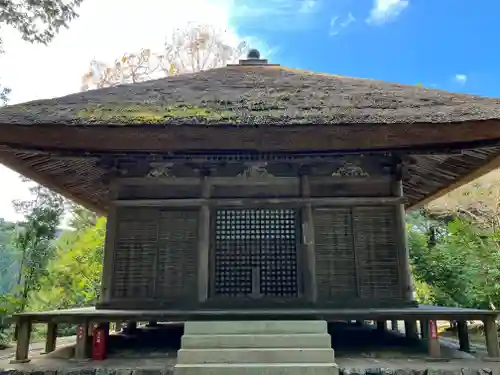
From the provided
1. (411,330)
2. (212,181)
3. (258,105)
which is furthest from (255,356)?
(411,330)

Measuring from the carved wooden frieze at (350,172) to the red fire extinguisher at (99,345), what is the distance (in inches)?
161

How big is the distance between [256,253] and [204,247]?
2.77ft

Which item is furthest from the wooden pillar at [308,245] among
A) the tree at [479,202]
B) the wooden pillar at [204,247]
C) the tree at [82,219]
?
the tree at [82,219]

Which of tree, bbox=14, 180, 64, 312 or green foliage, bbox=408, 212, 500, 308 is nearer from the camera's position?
green foliage, bbox=408, 212, 500, 308

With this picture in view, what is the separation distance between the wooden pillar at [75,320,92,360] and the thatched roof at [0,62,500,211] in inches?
92.6

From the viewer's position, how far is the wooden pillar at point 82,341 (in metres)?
5.11

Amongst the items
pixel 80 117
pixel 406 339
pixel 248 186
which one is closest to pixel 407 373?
pixel 406 339

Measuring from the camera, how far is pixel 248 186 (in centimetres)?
631

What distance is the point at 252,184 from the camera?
20.7 ft

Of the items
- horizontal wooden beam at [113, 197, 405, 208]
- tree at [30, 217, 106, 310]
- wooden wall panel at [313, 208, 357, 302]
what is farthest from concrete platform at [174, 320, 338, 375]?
tree at [30, 217, 106, 310]

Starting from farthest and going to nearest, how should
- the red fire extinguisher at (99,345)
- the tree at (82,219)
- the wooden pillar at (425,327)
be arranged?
1. the tree at (82,219)
2. the wooden pillar at (425,327)
3. the red fire extinguisher at (99,345)

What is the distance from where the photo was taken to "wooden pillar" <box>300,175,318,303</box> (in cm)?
586

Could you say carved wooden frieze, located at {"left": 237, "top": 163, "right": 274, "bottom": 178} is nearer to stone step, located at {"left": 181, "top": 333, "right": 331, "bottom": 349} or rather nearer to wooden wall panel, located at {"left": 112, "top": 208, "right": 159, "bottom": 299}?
wooden wall panel, located at {"left": 112, "top": 208, "right": 159, "bottom": 299}

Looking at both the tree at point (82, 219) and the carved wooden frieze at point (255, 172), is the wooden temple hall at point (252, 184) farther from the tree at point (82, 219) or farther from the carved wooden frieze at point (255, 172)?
the tree at point (82, 219)
